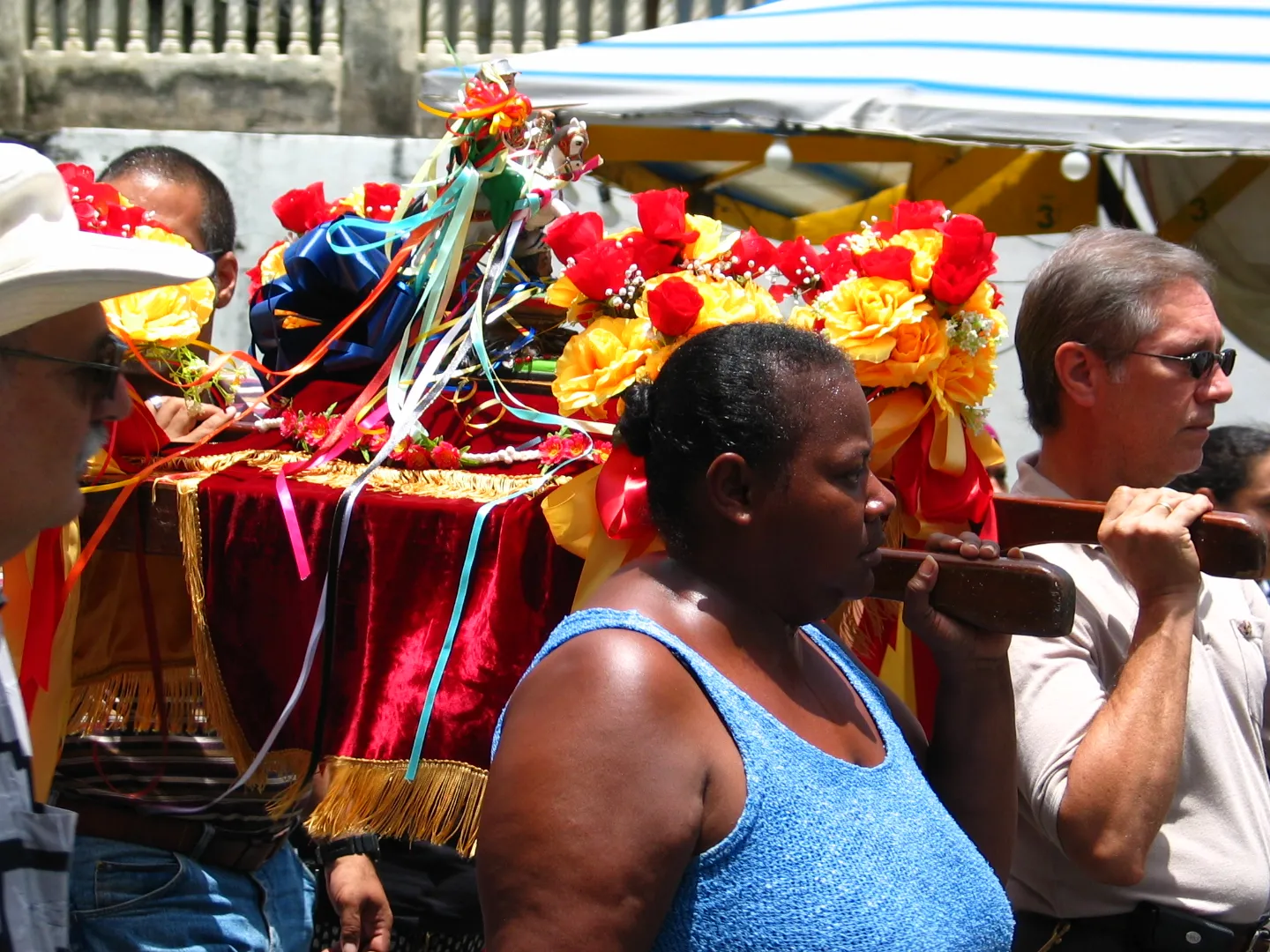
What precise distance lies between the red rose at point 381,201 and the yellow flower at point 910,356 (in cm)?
125

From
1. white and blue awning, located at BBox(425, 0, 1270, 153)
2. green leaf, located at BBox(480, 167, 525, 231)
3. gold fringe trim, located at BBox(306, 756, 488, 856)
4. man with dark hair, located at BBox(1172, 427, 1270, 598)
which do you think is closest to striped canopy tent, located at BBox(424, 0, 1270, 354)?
white and blue awning, located at BBox(425, 0, 1270, 153)

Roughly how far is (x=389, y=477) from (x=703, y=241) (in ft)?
2.27

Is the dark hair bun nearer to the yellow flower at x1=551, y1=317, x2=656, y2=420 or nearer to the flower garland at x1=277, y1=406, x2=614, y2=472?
the yellow flower at x1=551, y1=317, x2=656, y2=420

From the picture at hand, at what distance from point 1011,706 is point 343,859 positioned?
1.53 m

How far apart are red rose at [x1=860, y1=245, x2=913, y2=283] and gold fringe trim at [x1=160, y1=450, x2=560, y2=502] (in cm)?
65

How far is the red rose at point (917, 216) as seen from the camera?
2469 mm

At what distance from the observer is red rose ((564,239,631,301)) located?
7.80ft

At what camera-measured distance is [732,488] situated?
63.7 inches

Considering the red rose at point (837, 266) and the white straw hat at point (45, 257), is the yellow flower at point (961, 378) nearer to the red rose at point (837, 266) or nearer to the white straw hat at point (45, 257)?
the red rose at point (837, 266)

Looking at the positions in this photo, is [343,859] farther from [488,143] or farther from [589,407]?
[488,143]

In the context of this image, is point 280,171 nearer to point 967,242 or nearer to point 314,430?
point 314,430

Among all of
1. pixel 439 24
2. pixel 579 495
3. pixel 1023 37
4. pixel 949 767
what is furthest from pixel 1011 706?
pixel 439 24

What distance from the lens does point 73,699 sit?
253cm

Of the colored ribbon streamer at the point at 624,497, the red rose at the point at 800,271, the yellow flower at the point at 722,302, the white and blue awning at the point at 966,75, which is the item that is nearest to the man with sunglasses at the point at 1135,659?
the red rose at the point at 800,271
